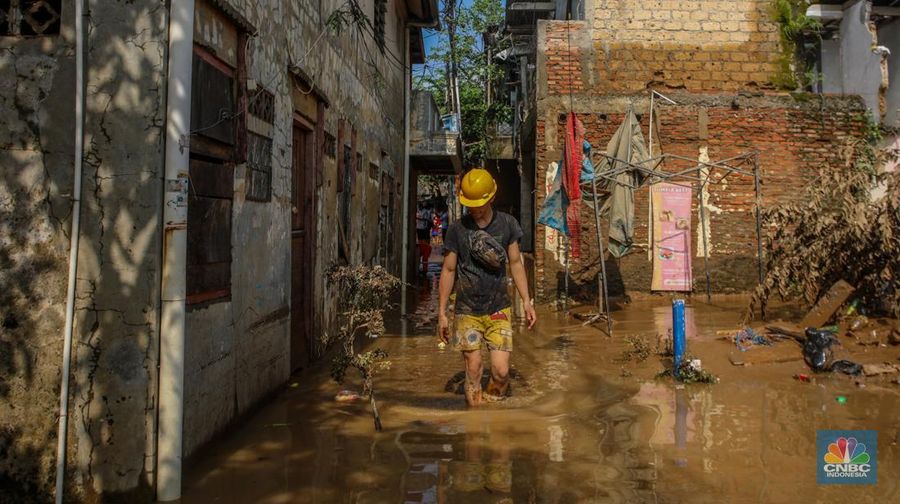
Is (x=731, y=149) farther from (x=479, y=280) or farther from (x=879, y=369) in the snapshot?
(x=479, y=280)

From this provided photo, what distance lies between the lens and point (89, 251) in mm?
3504

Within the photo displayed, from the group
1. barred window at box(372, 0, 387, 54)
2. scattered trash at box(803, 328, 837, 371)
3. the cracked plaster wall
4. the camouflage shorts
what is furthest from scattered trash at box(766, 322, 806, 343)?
barred window at box(372, 0, 387, 54)

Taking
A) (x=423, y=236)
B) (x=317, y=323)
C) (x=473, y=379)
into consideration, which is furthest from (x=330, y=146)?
(x=423, y=236)

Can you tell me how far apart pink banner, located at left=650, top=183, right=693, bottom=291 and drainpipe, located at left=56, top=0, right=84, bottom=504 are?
34.8 feet

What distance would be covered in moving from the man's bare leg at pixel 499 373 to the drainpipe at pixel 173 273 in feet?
8.40

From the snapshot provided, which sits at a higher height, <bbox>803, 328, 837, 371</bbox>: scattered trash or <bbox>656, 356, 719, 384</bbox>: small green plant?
<bbox>803, 328, 837, 371</bbox>: scattered trash

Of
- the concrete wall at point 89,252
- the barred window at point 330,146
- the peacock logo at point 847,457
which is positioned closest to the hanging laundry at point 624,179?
the barred window at point 330,146

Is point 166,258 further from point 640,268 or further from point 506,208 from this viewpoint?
point 506,208

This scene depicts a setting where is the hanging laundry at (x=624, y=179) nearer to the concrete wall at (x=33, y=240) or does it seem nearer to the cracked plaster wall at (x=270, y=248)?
the cracked plaster wall at (x=270, y=248)

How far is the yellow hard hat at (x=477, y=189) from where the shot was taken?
5.27 metres

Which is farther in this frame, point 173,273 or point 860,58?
point 860,58

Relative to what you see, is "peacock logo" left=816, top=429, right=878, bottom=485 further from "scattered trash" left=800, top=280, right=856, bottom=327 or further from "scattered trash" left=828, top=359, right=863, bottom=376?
"scattered trash" left=800, top=280, right=856, bottom=327

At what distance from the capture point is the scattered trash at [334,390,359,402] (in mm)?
5668

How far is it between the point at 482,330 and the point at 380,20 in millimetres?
8387
